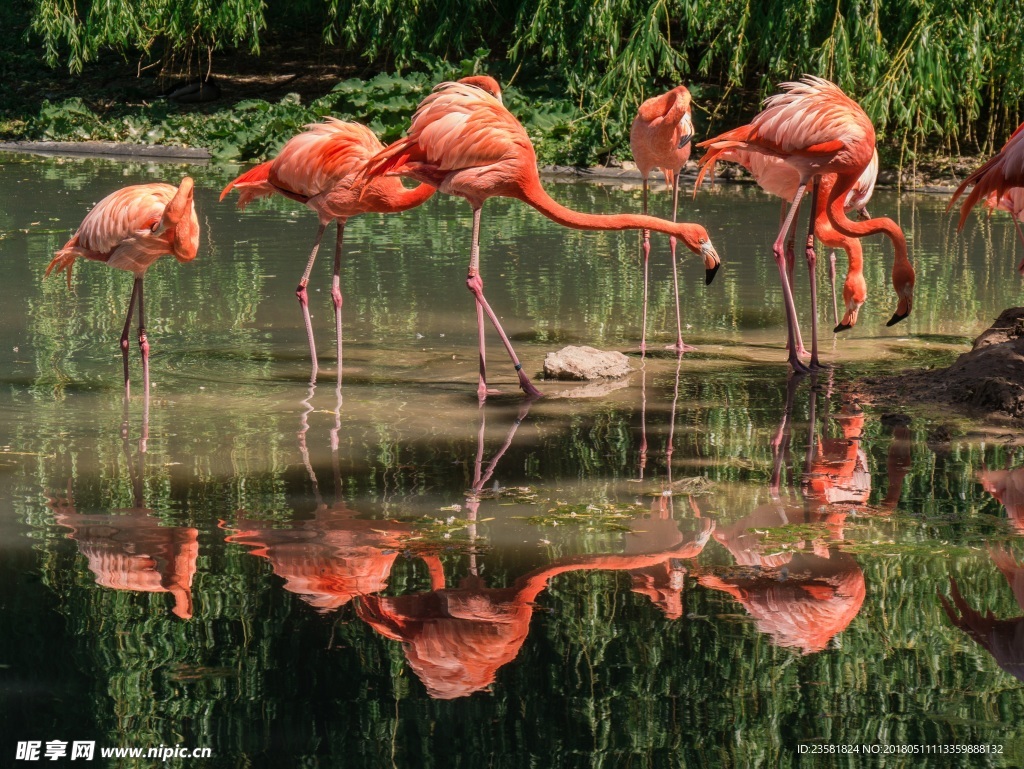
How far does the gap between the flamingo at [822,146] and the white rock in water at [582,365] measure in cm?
81

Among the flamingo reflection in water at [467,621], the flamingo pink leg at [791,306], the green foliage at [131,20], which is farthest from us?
the green foliage at [131,20]

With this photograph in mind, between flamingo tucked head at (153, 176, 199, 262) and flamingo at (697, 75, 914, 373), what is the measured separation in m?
2.33

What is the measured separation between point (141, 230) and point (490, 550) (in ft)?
7.99

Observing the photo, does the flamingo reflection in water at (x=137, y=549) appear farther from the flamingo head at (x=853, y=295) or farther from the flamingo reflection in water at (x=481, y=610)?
the flamingo head at (x=853, y=295)

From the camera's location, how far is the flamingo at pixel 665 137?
21.7 ft

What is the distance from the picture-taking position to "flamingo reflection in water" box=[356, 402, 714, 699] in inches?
116

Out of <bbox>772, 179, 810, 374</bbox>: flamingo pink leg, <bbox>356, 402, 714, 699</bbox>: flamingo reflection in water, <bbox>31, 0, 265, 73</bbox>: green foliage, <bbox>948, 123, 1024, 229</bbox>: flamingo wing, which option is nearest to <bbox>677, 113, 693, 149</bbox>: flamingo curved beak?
<bbox>772, 179, 810, 374</bbox>: flamingo pink leg

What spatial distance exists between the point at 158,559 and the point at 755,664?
1600 mm

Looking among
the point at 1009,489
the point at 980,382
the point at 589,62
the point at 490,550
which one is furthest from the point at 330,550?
the point at 589,62

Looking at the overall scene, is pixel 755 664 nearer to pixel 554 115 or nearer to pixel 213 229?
pixel 213 229

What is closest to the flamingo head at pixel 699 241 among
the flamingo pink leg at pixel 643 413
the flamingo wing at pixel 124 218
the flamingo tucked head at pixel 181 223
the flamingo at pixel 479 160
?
the flamingo at pixel 479 160

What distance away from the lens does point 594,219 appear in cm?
557

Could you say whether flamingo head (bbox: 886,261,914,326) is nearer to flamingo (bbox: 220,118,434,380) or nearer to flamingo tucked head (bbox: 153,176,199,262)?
flamingo (bbox: 220,118,434,380)

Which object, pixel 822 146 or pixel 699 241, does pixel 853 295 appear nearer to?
pixel 822 146
